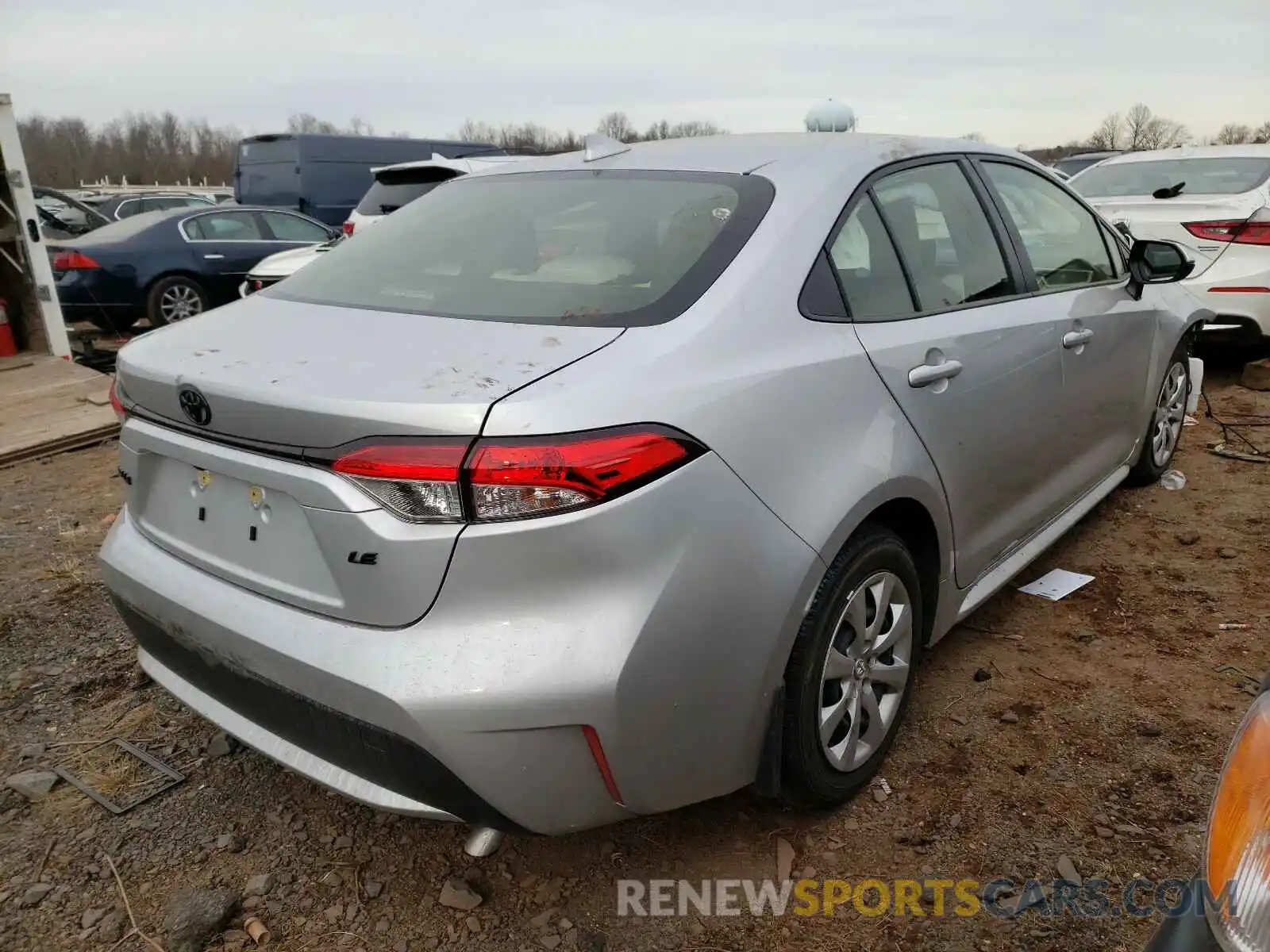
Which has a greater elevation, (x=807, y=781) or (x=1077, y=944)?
(x=807, y=781)

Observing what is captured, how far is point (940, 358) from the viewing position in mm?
2402

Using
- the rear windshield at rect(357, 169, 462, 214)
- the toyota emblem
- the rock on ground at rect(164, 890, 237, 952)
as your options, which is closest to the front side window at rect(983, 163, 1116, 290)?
the toyota emblem

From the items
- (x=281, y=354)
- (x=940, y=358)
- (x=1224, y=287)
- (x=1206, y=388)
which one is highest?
(x=281, y=354)

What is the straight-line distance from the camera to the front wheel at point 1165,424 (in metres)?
4.27

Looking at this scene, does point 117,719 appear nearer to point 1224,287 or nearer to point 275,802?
point 275,802

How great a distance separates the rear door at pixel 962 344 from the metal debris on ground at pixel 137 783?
6.99 feet

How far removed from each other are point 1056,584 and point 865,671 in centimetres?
166

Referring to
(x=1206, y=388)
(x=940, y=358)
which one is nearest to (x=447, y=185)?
(x=940, y=358)

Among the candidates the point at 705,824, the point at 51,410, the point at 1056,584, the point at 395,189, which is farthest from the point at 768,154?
the point at 395,189

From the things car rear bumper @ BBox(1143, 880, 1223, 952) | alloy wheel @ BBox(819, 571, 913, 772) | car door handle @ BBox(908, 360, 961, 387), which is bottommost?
alloy wheel @ BBox(819, 571, 913, 772)

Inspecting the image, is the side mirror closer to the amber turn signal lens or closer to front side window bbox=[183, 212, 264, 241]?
the amber turn signal lens

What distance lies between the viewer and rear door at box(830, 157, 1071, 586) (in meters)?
2.30

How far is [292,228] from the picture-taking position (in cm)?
1059

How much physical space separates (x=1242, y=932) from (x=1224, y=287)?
6080 millimetres
